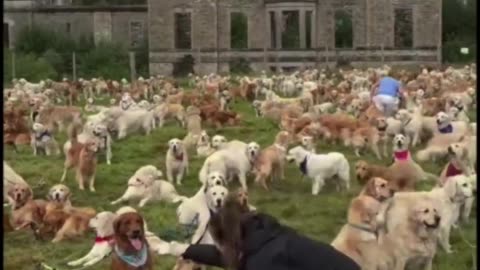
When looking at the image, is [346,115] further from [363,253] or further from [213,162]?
[363,253]

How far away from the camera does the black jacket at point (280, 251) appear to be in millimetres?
2006

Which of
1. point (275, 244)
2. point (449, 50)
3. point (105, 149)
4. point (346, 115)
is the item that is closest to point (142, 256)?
point (275, 244)

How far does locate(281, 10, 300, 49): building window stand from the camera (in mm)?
14648

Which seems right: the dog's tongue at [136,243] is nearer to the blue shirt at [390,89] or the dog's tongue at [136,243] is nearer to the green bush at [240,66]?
the blue shirt at [390,89]

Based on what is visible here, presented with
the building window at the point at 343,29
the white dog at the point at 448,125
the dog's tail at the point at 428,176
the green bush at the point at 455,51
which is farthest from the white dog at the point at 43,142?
the building window at the point at 343,29

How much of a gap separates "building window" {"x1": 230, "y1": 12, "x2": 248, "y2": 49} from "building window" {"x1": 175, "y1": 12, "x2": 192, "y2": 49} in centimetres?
55

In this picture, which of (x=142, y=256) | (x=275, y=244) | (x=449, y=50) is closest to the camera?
(x=275, y=244)

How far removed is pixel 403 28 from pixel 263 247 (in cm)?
1239

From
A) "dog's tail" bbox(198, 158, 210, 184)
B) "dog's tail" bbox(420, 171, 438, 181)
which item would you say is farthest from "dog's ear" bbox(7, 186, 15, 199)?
"dog's tail" bbox(420, 171, 438, 181)

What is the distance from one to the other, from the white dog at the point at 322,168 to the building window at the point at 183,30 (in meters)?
9.93

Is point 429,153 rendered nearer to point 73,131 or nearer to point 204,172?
point 204,172

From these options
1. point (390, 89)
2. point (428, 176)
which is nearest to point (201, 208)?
point (428, 176)

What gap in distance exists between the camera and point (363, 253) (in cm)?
337

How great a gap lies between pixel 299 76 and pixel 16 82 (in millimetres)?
2654
